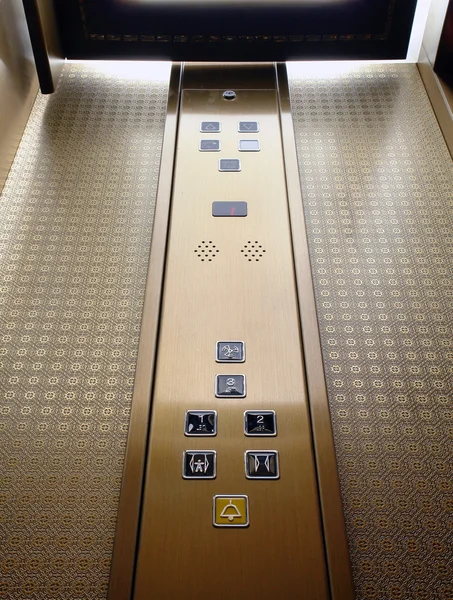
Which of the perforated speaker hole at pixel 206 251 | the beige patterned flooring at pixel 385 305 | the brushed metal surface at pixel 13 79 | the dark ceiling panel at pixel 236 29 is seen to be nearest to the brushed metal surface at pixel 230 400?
the perforated speaker hole at pixel 206 251

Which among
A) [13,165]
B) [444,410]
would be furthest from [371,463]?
[13,165]

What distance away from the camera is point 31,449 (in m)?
1.49

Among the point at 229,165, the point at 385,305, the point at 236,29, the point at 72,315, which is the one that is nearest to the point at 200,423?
the point at 72,315

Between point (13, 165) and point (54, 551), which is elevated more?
point (13, 165)

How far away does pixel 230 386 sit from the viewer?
153cm

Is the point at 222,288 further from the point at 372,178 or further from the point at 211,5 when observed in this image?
the point at 211,5

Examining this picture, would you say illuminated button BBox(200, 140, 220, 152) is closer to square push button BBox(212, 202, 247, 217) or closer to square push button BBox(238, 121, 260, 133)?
square push button BBox(238, 121, 260, 133)

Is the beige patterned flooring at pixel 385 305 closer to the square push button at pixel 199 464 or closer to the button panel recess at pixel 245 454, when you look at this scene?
the button panel recess at pixel 245 454

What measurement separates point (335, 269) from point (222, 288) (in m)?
0.34

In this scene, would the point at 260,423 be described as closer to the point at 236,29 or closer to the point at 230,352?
the point at 230,352

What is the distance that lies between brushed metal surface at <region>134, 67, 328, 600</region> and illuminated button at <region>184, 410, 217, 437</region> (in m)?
0.02

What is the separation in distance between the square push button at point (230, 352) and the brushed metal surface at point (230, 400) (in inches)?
0.7

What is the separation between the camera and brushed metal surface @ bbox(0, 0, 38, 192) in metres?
2.06

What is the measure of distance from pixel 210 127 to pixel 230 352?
92 centimetres
